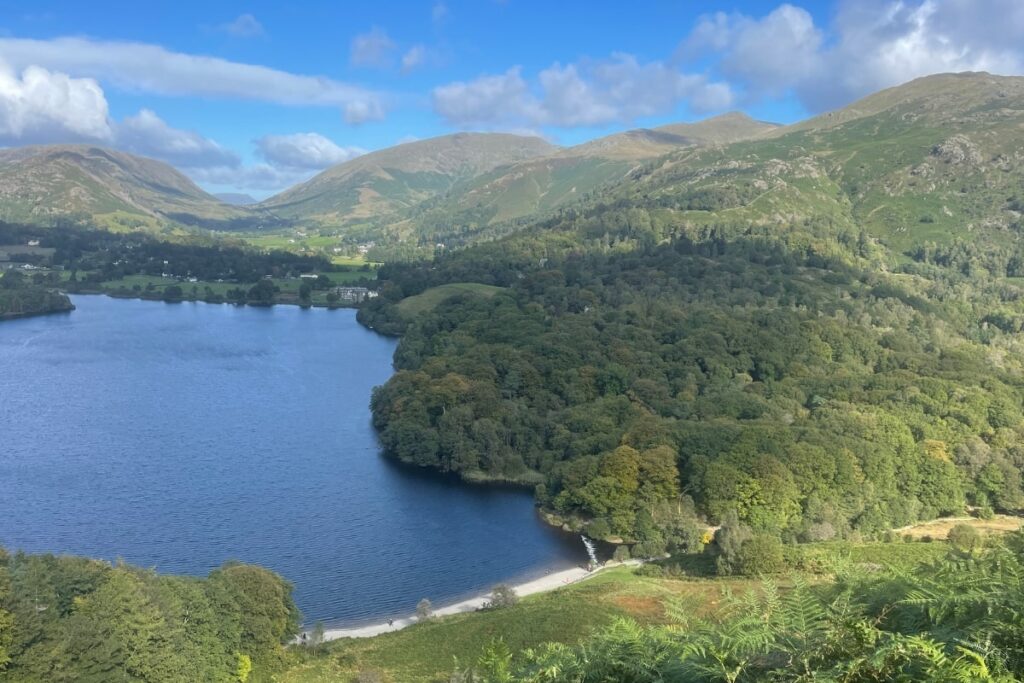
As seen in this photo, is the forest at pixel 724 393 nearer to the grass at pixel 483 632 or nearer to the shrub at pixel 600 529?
the shrub at pixel 600 529

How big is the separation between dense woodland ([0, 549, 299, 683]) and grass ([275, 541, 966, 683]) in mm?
2868

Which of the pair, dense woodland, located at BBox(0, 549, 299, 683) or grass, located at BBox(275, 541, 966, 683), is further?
grass, located at BBox(275, 541, 966, 683)

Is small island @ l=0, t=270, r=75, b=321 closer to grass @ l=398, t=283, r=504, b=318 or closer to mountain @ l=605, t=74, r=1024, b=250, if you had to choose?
grass @ l=398, t=283, r=504, b=318

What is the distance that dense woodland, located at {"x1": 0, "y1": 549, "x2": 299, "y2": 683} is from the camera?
88.5ft

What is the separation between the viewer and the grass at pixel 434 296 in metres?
128

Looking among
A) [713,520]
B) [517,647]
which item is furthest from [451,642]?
[713,520]

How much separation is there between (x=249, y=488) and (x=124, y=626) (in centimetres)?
3157

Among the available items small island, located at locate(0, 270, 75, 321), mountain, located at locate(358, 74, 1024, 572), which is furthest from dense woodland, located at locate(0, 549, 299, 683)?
small island, located at locate(0, 270, 75, 321)

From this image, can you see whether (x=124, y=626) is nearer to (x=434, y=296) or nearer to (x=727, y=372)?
(x=727, y=372)

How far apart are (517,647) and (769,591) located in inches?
1148

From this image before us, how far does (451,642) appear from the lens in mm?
37562

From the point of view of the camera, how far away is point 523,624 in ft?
→ 125

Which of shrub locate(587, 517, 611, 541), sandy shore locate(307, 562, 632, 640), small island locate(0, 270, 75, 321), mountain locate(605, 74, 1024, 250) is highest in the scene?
mountain locate(605, 74, 1024, 250)

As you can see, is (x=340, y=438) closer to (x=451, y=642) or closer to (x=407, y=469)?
(x=407, y=469)
